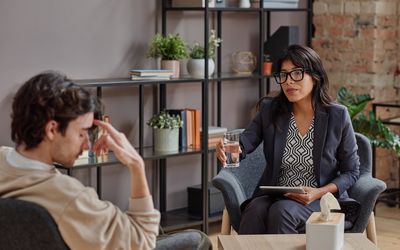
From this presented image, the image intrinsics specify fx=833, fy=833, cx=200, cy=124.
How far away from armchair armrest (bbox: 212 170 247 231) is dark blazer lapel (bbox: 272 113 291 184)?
0.19 meters

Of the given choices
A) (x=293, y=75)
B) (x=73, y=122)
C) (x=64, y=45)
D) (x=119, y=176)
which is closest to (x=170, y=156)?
(x=119, y=176)

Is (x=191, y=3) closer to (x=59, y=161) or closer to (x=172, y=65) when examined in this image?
(x=172, y=65)

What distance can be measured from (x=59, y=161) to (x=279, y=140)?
1.71 metres

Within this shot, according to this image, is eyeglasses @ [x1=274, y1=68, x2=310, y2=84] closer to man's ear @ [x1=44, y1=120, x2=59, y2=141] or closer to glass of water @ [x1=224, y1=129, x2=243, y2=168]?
glass of water @ [x1=224, y1=129, x2=243, y2=168]

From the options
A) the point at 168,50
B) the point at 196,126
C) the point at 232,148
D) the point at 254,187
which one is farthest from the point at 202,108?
the point at 232,148

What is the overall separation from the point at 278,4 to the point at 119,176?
159 centimetres

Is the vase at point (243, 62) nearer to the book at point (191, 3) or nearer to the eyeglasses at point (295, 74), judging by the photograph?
the book at point (191, 3)

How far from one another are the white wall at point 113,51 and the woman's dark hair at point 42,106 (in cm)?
222

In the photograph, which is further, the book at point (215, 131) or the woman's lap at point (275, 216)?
the book at point (215, 131)

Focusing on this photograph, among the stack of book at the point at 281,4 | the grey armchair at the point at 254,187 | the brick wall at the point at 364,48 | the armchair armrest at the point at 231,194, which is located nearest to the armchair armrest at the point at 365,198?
the grey armchair at the point at 254,187

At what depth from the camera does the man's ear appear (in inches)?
86.9

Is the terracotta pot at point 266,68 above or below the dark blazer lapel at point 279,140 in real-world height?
above

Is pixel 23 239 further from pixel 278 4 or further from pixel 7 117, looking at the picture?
pixel 278 4

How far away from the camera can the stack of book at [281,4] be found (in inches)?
216
